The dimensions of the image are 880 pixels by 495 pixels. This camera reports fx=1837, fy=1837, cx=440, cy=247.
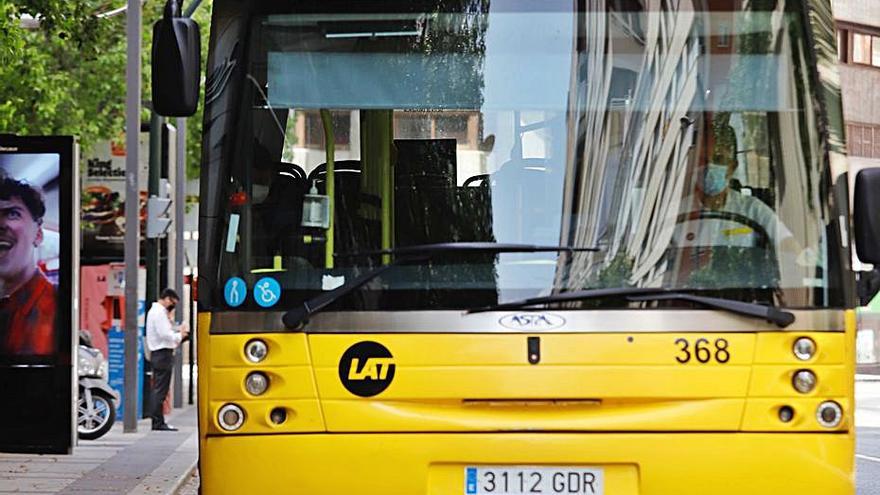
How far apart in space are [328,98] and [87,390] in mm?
13248

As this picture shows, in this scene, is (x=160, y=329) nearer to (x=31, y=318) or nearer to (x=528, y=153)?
(x=31, y=318)

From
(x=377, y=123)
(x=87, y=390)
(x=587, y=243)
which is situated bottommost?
(x=87, y=390)

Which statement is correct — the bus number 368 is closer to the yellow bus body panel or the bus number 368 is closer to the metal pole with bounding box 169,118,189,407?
the yellow bus body panel

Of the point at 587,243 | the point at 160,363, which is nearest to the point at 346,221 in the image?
the point at 587,243

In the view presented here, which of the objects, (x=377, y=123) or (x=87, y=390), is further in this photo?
(x=87, y=390)

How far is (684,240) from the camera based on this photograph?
23.9 ft

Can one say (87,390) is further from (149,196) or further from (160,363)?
(149,196)

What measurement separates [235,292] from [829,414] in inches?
94.3

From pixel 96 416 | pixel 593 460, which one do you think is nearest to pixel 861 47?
pixel 96 416

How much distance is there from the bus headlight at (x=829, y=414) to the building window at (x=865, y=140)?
169ft

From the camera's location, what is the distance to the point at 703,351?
7.14 m

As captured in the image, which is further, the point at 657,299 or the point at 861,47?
the point at 861,47

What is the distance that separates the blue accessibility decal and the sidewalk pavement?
6807 mm

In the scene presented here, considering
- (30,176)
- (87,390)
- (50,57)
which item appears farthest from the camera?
(50,57)
